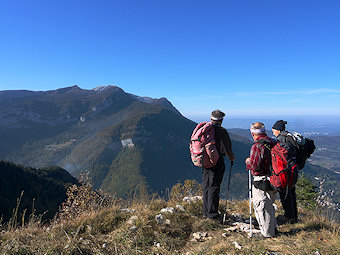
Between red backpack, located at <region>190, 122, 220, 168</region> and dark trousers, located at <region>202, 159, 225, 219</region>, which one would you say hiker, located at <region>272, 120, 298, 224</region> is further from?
red backpack, located at <region>190, 122, 220, 168</region>

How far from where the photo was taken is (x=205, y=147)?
488 cm

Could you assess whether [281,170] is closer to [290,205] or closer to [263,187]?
[263,187]

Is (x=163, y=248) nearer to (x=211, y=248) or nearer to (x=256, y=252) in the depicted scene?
(x=211, y=248)

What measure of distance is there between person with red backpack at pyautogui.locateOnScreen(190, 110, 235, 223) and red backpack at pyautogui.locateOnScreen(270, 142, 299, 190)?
1009 millimetres

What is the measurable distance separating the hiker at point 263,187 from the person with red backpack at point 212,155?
75cm

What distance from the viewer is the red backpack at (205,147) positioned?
4.80 metres

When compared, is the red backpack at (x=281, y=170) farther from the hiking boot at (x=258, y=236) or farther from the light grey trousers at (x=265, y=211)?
the hiking boot at (x=258, y=236)

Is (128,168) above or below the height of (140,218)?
below

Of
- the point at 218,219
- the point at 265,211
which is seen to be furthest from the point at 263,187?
the point at 218,219

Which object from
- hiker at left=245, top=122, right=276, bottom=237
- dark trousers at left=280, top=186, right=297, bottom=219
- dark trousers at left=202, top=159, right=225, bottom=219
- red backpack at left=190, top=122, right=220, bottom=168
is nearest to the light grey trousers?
hiker at left=245, top=122, right=276, bottom=237

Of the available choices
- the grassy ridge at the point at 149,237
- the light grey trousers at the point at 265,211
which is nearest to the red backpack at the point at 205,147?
the light grey trousers at the point at 265,211

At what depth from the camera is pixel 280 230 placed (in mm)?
4680

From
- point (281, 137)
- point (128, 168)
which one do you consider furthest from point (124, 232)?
point (128, 168)

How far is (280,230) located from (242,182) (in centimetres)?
18012
